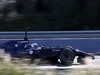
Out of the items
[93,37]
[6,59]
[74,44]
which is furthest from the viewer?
[93,37]

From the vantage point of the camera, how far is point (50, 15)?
1046 inches

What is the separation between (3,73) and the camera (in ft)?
22.4

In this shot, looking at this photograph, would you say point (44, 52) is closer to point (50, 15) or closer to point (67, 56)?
point (67, 56)

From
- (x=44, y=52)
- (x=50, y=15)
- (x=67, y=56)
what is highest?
(x=50, y=15)

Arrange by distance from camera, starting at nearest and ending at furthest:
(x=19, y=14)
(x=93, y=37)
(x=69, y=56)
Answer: (x=69, y=56) → (x=93, y=37) → (x=19, y=14)

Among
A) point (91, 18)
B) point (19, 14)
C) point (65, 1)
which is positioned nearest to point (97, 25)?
point (91, 18)

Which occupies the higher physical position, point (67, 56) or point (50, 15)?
point (50, 15)

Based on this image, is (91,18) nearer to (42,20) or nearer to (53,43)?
(42,20)

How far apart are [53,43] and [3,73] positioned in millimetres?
10457

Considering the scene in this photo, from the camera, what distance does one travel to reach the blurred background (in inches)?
999

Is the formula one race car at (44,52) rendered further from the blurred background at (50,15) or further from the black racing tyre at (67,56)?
the blurred background at (50,15)

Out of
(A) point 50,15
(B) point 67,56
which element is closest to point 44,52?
(B) point 67,56

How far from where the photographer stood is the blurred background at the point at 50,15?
83.3ft

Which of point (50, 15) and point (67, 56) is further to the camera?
point (50, 15)
